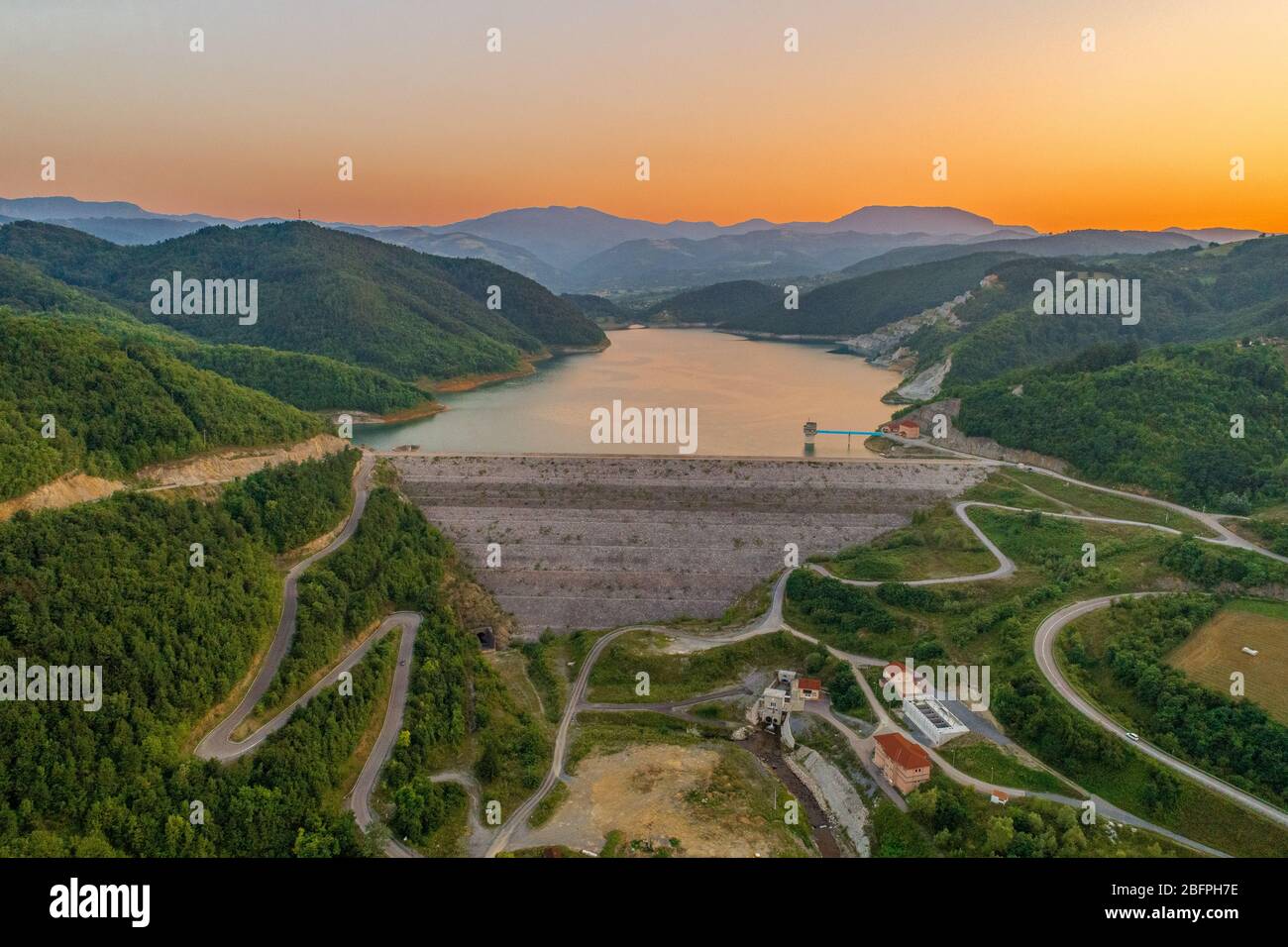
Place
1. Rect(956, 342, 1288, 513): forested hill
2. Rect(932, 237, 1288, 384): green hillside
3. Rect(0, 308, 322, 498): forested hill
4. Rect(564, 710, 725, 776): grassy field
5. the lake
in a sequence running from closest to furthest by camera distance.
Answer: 1. Rect(564, 710, 725, 776): grassy field
2. Rect(0, 308, 322, 498): forested hill
3. Rect(956, 342, 1288, 513): forested hill
4. the lake
5. Rect(932, 237, 1288, 384): green hillside

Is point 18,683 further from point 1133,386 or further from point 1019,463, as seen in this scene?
point 1133,386

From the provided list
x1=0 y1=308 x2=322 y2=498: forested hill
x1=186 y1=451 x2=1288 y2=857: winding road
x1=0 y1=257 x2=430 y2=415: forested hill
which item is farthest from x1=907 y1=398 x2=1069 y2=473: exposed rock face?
x1=0 y1=257 x2=430 y2=415: forested hill

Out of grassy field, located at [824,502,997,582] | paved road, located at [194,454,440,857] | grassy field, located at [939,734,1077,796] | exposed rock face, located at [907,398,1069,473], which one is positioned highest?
exposed rock face, located at [907,398,1069,473]

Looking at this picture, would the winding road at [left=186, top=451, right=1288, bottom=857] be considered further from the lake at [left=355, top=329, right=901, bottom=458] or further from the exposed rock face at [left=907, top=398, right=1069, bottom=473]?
the lake at [left=355, top=329, right=901, bottom=458]

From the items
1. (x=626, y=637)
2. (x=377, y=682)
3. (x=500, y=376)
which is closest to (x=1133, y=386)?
(x=626, y=637)

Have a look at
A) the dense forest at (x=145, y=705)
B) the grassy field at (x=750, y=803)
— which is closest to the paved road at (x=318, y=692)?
the dense forest at (x=145, y=705)
